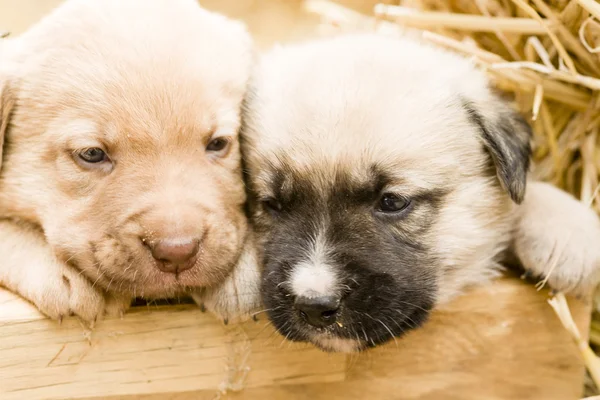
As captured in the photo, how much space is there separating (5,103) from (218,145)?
78 cm

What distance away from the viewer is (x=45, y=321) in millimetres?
2129

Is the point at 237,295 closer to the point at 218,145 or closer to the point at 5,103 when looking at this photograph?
the point at 218,145

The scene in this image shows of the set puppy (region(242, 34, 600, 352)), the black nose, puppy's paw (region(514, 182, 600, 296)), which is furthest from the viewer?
puppy's paw (region(514, 182, 600, 296))

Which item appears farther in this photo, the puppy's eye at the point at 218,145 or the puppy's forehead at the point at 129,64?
the puppy's eye at the point at 218,145

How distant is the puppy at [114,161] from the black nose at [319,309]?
1.13 ft

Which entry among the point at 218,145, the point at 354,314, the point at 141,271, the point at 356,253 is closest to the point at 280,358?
the point at 354,314

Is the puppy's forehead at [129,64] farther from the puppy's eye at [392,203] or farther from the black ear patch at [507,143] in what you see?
the black ear patch at [507,143]

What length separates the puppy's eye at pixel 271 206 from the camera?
8.20ft

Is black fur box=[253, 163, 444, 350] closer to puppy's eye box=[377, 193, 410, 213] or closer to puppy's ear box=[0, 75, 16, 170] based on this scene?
puppy's eye box=[377, 193, 410, 213]

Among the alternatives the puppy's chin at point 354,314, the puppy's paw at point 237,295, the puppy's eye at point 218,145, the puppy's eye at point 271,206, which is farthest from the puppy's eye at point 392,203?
the puppy's eye at point 218,145

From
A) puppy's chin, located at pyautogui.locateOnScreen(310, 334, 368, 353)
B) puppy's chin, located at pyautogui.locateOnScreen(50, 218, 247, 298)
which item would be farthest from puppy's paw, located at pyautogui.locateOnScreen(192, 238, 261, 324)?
puppy's chin, located at pyautogui.locateOnScreen(310, 334, 368, 353)

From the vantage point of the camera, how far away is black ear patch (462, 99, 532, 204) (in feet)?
8.02

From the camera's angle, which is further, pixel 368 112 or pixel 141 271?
pixel 368 112

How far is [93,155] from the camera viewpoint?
2332 millimetres
